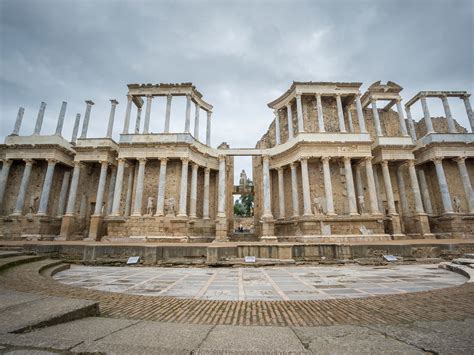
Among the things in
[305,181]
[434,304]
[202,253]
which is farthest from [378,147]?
[434,304]

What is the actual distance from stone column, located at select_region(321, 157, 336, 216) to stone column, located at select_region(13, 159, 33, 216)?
1056 inches

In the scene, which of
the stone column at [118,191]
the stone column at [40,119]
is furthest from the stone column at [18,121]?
the stone column at [118,191]

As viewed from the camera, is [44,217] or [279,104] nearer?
[44,217]

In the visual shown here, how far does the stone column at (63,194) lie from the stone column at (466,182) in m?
37.7

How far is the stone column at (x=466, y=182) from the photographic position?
19.6 metres

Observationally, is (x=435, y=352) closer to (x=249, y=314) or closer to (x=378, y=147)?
(x=249, y=314)

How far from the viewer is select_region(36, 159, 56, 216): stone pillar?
20.2 metres

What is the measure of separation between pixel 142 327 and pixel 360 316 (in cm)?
296

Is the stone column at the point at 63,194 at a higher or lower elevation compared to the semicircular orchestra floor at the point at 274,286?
higher

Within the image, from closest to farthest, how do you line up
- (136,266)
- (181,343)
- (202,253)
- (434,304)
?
(181,343) → (434,304) → (136,266) → (202,253)

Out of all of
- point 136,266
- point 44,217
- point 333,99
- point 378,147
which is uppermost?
point 333,99

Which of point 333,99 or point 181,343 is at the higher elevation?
point 333,99

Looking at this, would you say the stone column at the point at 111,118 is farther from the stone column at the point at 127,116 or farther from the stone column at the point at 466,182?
the stone column at the point at 466,182

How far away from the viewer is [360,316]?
3.21 metres
